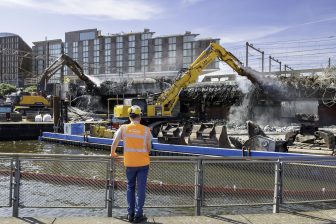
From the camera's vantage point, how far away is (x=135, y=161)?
625 cm

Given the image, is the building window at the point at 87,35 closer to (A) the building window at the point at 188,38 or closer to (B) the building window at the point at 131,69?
(B) the building window at the point at 131,69

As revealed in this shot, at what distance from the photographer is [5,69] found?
133 m

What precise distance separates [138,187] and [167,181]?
241 cm

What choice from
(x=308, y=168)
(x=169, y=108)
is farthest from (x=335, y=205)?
(x=169, y=108)

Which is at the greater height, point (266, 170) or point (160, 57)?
point (160, 57)

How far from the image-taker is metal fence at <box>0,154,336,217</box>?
680 cm

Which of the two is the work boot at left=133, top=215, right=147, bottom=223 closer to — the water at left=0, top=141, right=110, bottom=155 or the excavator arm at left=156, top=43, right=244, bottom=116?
the water at left=0, top=141, right=110, bottom=155

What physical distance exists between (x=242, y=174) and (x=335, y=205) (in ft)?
6.53

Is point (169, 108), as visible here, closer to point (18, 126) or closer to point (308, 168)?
point (18, 126)

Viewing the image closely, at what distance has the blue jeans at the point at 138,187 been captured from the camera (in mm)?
6250

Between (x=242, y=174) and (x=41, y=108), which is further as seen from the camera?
(x=41, y=108)

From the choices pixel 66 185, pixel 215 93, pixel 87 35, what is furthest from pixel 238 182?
pixel 87 35

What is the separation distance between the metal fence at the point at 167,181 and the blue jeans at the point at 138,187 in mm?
543

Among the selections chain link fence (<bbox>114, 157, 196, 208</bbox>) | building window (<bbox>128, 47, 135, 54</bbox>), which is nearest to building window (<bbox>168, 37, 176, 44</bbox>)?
building window (<bbox>128, 47, 135, 54</bbox>)
